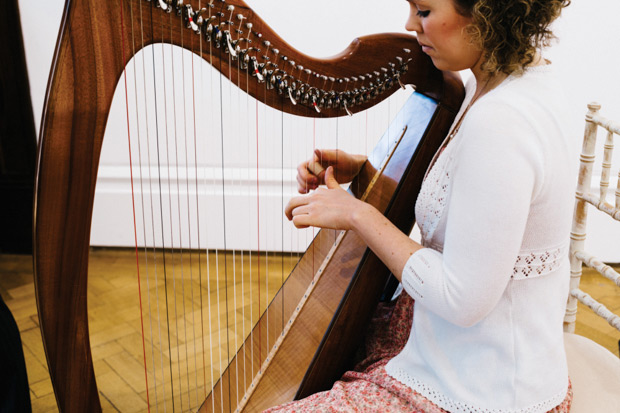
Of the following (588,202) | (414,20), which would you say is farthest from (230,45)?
(588,202)

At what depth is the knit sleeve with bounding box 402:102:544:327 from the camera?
2.75 ft

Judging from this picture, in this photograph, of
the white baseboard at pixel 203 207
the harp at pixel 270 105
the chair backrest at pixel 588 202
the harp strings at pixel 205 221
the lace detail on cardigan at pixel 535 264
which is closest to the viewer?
the harp at pixel 270 105

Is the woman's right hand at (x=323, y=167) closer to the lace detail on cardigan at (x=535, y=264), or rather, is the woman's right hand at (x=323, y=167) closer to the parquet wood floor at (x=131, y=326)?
the parquet wood floor at (x=131, y=326)

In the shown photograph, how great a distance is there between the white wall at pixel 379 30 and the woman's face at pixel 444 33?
1497 mm

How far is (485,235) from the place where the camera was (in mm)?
853

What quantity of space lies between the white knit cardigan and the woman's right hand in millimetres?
347

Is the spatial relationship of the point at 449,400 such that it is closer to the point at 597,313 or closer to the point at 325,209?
the point at 325,209

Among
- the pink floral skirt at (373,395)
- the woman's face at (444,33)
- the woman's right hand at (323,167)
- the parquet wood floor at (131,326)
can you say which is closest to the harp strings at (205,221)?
the parquet wood floor at (131,326)

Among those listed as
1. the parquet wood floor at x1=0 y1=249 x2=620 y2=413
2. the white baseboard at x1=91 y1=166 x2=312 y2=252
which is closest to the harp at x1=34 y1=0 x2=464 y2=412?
the parquet wood floor at x1=0 y1=249 x2=620 y2=413

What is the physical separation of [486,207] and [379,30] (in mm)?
1785

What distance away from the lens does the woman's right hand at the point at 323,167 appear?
137 cm

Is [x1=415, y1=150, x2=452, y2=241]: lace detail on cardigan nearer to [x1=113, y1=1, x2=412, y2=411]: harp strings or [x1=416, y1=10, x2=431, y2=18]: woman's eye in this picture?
[x1=416, y1=10, x2=431, y2=18]: woman's eye

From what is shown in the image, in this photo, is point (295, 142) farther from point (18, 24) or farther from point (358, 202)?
point (358, 202)

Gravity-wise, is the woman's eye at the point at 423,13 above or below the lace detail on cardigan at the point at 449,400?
above
